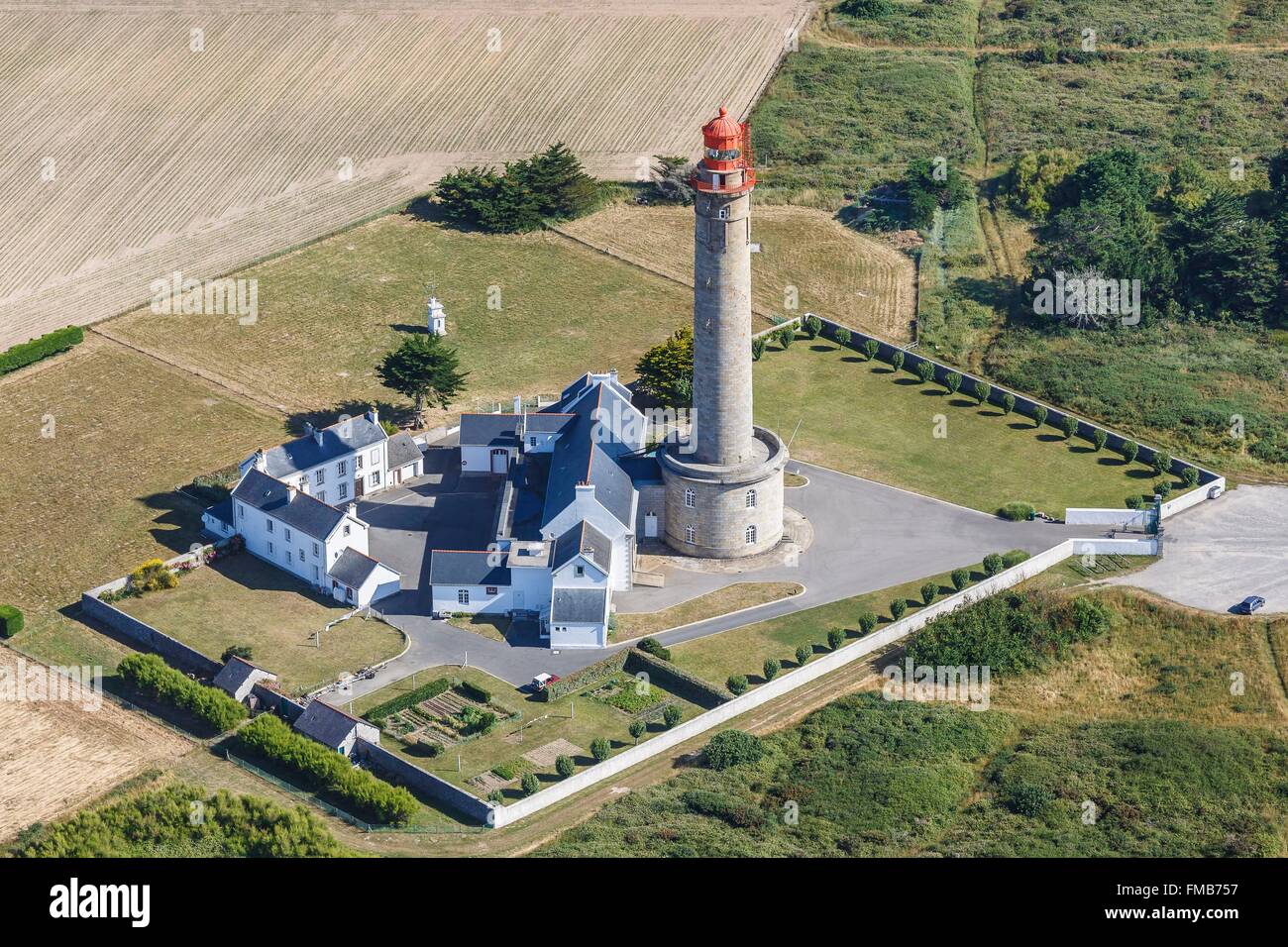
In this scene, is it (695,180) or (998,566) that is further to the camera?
(998,566)

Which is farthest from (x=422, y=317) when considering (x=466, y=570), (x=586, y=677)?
(x=586, y=677)

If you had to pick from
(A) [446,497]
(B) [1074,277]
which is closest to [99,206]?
(A) [446,497]

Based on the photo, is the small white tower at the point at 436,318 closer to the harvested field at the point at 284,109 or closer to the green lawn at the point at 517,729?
the harvested field at the point at 284,109

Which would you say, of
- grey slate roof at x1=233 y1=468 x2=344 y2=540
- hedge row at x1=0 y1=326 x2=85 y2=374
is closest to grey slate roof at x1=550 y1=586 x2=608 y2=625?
grey slate roof at x1=233 y1=468 x2=344 y2=540

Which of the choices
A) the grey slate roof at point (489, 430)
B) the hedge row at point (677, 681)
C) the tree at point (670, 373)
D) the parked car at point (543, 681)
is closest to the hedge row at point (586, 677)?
the parked car at point (543, 681)

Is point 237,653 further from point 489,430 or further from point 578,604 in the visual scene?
point 489,430

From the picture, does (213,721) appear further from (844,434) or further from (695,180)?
(844,434)
